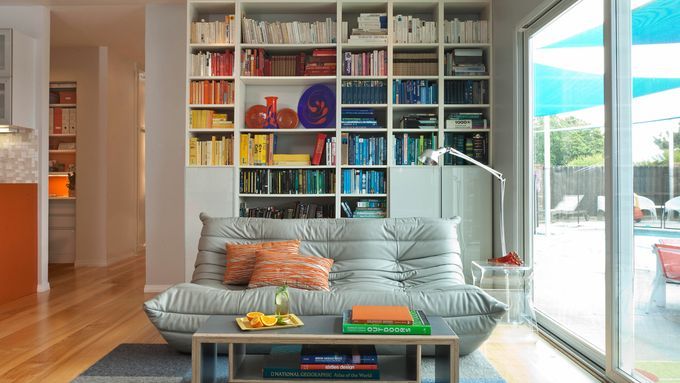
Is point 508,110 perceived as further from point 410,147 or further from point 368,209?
point 368,209

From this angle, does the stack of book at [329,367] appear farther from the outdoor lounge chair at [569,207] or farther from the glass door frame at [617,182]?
the outdoor lounge chair at [569,207]

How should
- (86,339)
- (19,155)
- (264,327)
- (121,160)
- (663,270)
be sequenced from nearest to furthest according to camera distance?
1. (264,327)
2. (663,270)
3. (86,339)
4. (19,155)
5. (121,160)

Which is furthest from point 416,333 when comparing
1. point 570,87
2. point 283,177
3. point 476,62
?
point 476,62

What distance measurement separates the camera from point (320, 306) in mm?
2924

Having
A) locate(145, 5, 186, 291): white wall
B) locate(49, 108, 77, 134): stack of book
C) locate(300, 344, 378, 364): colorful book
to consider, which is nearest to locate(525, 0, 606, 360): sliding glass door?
locate(300, 344, 378, 364): colorful book

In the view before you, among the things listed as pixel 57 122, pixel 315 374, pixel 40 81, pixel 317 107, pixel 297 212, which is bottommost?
pixel 315 374

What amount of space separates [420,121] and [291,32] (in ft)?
4.62

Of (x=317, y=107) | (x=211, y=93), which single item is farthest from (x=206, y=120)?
(x=317, y=107)

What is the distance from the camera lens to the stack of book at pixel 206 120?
5055 millimetres

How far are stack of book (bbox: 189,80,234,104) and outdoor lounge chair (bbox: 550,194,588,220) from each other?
2905 millimetres

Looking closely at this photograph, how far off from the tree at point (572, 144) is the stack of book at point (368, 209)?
59.3 inches

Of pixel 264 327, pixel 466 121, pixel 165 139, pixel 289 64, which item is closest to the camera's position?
pixel 264 327

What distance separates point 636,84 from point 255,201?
137 inches

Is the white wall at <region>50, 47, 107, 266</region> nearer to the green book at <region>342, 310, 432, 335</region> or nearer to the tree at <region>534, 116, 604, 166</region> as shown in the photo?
the tree at <region>534, 116, 604, 166</region>
